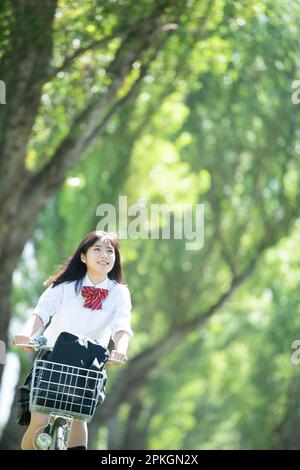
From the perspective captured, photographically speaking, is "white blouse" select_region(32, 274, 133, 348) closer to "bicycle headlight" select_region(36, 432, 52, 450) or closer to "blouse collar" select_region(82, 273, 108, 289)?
"blouse collar" select_region(82, 273, 108, 289)

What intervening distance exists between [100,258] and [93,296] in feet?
0.96

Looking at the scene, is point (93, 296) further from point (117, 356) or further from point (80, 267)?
point (117, 356)

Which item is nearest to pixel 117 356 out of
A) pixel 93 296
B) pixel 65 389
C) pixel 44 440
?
pixel 65 389

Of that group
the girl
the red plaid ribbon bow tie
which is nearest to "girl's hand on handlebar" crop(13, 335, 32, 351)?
the girl

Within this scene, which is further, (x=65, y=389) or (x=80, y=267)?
(x=80, y=267)

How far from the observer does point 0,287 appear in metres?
14.2

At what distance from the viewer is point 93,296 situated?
661 centimetres

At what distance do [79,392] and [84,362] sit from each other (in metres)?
0.18

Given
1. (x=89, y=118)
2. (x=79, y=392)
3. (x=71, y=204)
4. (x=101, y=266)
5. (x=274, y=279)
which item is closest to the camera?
(x=79, y=392)

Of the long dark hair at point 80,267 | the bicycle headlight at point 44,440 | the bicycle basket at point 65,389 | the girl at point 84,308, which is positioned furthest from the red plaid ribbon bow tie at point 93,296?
the bicycle headlight at point 44,440

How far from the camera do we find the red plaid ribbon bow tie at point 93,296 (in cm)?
657

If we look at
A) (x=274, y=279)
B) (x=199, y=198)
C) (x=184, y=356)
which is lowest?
(x=184, y=356)

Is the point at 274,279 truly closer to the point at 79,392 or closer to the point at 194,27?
the point at 194,27
